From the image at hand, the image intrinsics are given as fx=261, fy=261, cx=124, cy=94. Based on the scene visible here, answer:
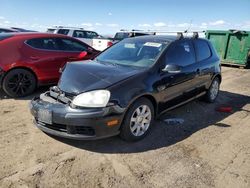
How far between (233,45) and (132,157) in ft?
36.2

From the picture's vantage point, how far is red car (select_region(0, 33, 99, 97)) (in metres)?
5.84

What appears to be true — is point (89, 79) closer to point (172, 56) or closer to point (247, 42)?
point (172, 56)

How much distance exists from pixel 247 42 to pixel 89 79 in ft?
A: 35.0

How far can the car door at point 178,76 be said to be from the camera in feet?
14.5

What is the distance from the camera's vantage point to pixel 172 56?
4684mm

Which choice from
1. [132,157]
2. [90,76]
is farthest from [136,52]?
[132,157]

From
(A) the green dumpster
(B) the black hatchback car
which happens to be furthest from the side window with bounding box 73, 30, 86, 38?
(B) the black hatchback car

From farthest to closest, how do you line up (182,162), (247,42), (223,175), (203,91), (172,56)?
1. (247,42)
2. (203,91)
3. (172,56)
4. (182,162)
5. (223,175)

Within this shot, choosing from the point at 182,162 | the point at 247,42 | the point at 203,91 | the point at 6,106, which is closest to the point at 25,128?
Answer: the point at 6,106

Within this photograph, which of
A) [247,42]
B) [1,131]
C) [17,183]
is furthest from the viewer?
[247,42]

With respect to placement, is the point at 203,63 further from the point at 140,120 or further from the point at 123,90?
the point at 123,90

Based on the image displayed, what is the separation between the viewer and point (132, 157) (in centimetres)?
363

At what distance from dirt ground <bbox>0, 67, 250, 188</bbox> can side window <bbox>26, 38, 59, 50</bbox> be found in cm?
193

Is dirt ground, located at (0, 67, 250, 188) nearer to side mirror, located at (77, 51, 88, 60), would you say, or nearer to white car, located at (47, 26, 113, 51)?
side mirror, located at (77, 51, 88, 60)
